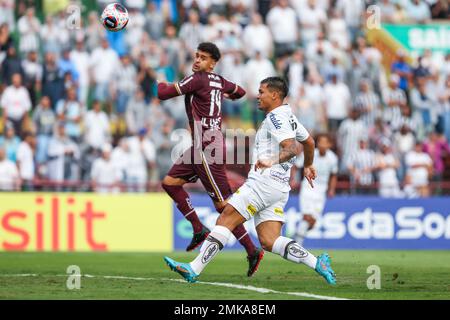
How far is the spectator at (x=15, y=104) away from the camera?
898 inches

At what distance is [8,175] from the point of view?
21.6 metres

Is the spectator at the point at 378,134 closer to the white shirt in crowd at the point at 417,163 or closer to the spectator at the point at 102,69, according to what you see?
the white shirt in crowd at the point at 417,163

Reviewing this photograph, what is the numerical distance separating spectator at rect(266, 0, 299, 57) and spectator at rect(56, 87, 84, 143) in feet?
19.7

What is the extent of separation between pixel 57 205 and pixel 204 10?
7.35m

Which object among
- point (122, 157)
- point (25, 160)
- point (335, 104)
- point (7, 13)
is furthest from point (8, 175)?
point (335, 104)

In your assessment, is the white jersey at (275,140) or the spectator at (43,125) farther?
the spectator at (43,125)

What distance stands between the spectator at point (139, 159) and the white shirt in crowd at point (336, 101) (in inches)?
184

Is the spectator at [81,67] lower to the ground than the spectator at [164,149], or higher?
higher

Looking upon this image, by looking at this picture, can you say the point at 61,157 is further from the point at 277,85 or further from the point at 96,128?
the point at 277,85

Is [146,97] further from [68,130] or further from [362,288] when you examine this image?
[362,288]

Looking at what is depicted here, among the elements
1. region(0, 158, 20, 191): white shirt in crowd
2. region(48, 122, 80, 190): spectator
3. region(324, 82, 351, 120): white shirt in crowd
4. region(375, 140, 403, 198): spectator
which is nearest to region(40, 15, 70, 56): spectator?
region(48, 122, 80, 190): spectator

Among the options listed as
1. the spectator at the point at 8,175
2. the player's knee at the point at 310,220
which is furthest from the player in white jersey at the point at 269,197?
the spectator at the point at 8,175

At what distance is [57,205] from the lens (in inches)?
848

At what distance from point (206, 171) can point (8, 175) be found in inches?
356
